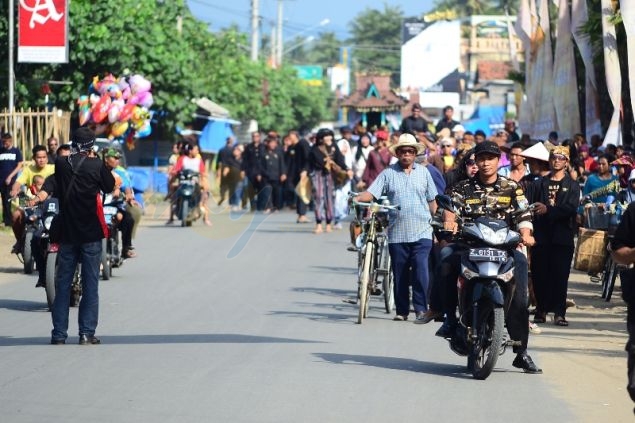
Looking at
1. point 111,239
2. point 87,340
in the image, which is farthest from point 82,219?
point 111,239

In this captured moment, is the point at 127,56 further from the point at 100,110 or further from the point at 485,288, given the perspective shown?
the point at 485,288

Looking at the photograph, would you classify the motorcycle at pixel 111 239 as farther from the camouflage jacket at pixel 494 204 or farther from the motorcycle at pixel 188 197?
the motorcycle at pixel 188 197

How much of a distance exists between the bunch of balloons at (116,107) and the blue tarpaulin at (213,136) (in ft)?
85.6

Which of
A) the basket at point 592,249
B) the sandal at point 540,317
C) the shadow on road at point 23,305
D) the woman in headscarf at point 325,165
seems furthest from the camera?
the woman in headscarf at point 325,165

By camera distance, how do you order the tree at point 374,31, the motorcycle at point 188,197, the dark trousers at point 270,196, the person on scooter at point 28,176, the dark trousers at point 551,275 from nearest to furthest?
the dark trousers at point 551,275 → the person on scooter at point 28,176 → the motorcycle at point 188,197 → the dark trousers at point 270,196 → the tree at point 374,31

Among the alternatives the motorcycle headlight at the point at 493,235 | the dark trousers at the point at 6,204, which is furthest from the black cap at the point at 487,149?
the dark trousers at the point at 6,204

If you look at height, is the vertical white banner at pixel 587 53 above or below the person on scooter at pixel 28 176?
above

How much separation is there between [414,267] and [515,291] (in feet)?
11.5

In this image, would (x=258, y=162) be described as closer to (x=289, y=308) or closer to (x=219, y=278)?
(x=219, y=278)

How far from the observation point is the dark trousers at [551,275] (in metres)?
13.8

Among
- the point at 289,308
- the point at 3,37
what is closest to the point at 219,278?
the point at 289,308

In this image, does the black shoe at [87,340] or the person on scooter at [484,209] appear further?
the black shoe at [87,340]

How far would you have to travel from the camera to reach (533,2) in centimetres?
3209

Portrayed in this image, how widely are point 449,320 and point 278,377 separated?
1.44 meters
